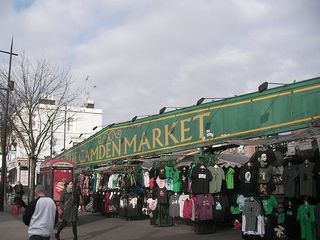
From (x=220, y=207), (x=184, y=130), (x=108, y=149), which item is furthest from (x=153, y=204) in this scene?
(x=108, y=149)

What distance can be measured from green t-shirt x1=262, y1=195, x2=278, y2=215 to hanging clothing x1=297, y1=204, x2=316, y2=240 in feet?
2.08

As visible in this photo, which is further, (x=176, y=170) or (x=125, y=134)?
(x=125, y=134)

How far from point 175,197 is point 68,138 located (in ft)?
162

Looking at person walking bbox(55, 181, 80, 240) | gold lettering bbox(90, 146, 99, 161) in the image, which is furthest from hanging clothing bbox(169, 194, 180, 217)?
gold lettering bbox(90, 146, 99, 161)

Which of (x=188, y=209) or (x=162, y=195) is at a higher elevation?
(x=162, y=195)

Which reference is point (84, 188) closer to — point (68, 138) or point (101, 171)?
point (101, 171)

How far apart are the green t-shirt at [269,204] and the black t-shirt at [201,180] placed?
2.72 meters

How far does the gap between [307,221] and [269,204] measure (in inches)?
36.2

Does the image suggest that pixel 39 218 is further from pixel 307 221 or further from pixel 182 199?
pixel 182 199

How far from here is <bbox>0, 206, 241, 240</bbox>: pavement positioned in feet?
43.0

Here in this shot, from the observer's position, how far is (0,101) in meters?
23.7

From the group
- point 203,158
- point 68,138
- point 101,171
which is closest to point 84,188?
point 101,171

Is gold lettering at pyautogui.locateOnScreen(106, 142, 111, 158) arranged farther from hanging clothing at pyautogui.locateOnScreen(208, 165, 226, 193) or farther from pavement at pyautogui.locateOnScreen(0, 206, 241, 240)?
hanging clothing at pyautogui.locateOnScreen(208, 165, 226, 193)

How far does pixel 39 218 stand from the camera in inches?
277
